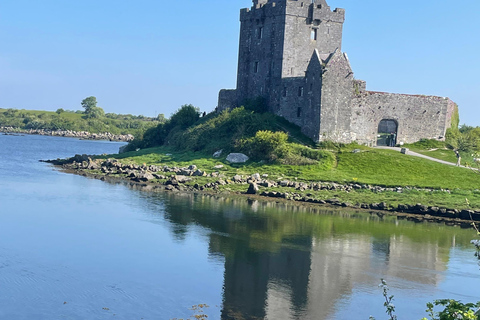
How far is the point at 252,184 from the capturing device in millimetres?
42906

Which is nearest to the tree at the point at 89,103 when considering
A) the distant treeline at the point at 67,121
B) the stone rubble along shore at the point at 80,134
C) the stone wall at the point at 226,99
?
the distant treeline at the point at 67,121

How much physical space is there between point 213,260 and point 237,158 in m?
25.7

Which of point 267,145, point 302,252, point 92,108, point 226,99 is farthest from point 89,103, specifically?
point 302,252

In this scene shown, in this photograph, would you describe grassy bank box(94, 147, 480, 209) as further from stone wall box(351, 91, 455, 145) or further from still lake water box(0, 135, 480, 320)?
still lake water box(0, 135, 480, 320)

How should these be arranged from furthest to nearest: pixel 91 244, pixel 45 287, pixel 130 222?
pixel 130 222
pixel 91 244
pixel 45 287

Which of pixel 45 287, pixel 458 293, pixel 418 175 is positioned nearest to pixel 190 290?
pixel 45 287

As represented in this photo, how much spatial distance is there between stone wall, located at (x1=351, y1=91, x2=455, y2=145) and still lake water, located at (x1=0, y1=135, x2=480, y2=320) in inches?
599

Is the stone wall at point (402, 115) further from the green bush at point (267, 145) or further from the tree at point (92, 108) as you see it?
the tree at point (92, 108)

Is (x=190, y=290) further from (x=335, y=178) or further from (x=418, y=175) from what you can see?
(x=418, y=175)

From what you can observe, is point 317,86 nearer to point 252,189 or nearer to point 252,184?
point 252,184

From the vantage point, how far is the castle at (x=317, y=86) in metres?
49.8

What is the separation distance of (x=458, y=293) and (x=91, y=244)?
46.2ft

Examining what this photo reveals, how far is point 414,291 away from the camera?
22.5 meters

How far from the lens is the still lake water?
772 inches
